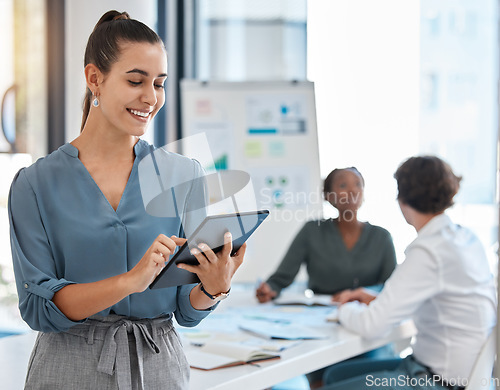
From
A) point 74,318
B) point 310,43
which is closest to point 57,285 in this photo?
point 74,318

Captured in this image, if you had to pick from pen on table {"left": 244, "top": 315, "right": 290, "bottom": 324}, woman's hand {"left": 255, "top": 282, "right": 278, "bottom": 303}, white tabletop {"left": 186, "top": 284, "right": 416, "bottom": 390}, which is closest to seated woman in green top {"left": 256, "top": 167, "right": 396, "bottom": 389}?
woman's hand {"left": 255, "top": 282, "right": 278, "bottom": 303}

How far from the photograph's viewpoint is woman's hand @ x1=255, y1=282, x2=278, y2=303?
8.14ft

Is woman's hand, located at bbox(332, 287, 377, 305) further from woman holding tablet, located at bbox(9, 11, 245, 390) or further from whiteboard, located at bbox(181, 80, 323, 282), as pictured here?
woman holding tablet, located at bbox(9, 11, 245, 390)

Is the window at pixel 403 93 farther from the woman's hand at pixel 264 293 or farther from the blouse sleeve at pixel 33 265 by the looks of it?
the blouse sleeve at pixel 33 265

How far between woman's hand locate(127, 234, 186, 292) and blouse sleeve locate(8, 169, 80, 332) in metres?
0.13

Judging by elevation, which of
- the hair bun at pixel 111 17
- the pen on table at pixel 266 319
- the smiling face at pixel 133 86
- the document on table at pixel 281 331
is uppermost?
the hair bun at pixel 111 17

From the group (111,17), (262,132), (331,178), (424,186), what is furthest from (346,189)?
(262,132)

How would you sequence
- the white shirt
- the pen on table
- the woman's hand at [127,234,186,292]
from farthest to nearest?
1. the pen on table
2. the white shirt
3. the woman's hand at [127,234,186,292]

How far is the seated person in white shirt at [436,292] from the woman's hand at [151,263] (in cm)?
103

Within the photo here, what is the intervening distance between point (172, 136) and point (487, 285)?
Answer: 2611mm

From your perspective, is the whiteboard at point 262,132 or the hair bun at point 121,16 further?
the whiteboard at point 262,132

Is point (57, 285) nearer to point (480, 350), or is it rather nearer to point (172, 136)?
point (480, 350)

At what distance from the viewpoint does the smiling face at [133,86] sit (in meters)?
1.03

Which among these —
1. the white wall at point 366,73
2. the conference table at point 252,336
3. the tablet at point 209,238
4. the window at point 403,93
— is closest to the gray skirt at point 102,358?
the tablet at point 209,238
